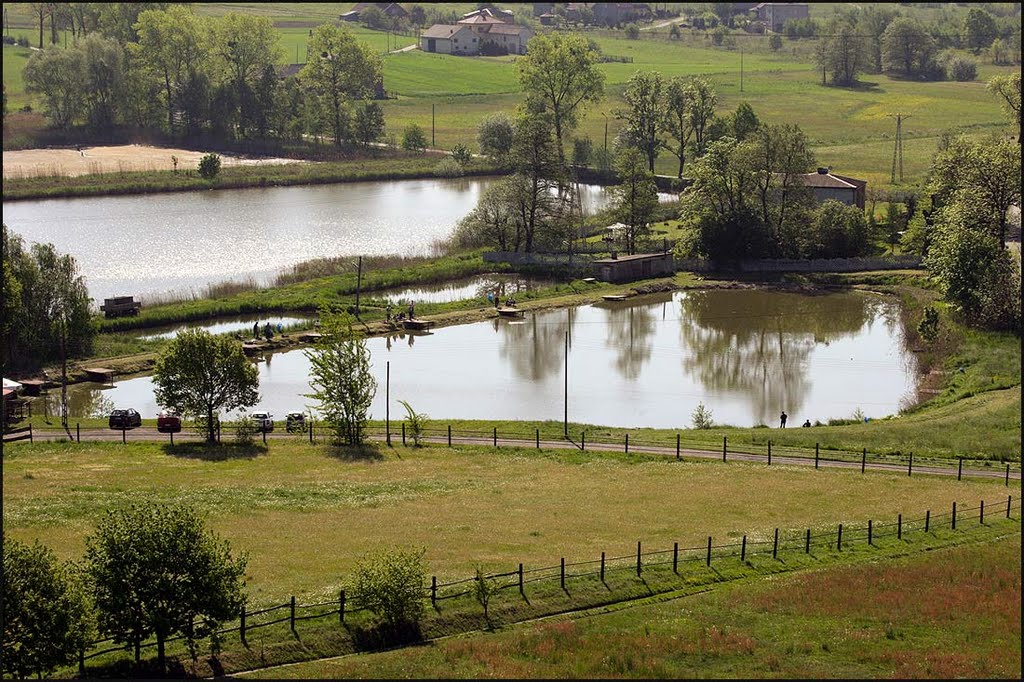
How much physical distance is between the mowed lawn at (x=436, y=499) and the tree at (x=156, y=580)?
369 cm

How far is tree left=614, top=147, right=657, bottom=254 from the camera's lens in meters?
99.8

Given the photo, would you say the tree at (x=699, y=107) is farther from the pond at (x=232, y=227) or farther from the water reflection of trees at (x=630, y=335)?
the water reflection of trees at (x=630, y=335)

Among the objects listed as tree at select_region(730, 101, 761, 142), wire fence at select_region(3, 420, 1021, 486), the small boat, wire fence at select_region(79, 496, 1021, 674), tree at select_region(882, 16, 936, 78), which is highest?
tree at select_region(882, 16, 936, 78)

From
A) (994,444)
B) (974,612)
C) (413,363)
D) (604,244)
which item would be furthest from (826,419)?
(604,244)

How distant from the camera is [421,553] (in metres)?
36.3

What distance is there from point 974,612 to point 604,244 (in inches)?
2660

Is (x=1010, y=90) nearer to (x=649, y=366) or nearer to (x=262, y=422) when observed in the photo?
(x=649, y=366)

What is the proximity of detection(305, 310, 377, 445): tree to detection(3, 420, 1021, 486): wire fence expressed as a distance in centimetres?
105

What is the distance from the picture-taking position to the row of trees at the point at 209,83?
145 meters

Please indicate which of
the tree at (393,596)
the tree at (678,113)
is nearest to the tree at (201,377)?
the tree at (393,596)

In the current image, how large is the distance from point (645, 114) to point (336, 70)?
117 ft

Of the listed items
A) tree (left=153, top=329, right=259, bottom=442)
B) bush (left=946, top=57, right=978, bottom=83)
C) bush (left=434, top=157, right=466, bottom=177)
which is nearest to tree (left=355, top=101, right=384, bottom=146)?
bush (left=434, top=157, right=466, bottom=177)

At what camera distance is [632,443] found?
55.6 metres

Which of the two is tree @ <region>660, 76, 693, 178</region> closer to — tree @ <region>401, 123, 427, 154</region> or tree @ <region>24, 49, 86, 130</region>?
tree @ <region>401, 123, 427, 154</region>
